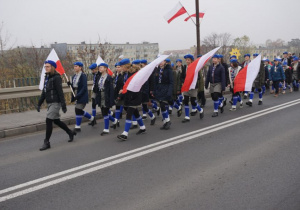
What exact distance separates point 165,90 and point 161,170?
3.49 metres

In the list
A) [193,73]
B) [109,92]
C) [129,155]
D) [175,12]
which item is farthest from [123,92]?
[175,12]

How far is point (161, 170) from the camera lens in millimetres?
4703

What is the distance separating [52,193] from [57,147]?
261cm

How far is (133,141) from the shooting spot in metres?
6.70

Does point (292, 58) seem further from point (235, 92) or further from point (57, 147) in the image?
point (57, 147)

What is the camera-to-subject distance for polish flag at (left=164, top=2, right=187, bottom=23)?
1411 centimetres

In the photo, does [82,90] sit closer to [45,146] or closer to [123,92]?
[123,92]

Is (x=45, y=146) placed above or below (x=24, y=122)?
below

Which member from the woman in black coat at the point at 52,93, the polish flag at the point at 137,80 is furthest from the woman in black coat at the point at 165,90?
the woman in black coat at the point at 52,93

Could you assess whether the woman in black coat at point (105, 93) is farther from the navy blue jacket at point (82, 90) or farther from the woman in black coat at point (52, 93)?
the woman in black coat at point (52, 93)

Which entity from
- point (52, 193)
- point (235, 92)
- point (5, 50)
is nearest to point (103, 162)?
point (52, 193)

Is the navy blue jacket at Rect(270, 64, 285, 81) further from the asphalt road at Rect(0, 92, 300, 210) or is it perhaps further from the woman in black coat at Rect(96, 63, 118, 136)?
the woman in black coat at Rect(96, 63, 118, 136)

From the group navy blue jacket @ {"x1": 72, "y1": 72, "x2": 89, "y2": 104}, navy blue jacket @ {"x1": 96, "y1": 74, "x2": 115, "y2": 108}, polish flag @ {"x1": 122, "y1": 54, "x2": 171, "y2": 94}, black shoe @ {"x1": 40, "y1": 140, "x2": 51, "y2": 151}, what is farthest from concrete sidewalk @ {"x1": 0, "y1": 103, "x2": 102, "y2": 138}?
polish flag @ {"x1": 122, "y1": 54, "x2": 171, "y2": 94}

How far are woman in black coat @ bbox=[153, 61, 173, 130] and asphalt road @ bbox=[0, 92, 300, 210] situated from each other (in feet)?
1.31
